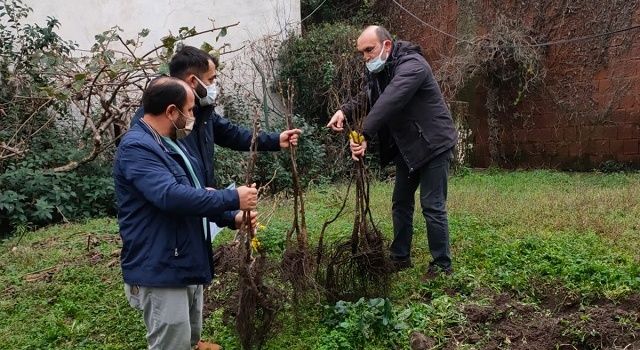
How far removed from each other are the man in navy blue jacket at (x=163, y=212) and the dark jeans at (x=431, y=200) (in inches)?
72.5

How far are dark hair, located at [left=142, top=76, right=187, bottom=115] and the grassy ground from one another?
1463 millimetres

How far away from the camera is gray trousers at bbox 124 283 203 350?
2.71m

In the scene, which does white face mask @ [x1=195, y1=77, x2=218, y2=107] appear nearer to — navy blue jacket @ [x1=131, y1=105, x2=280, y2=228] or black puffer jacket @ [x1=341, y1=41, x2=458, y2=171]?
navy blue jacket @ [x1=131, y1=105, x2=280, y2=228]

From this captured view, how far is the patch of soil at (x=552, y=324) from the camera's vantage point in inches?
126

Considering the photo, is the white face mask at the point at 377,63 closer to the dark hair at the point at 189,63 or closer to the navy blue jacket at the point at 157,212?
the dark hair at the point at 189,63

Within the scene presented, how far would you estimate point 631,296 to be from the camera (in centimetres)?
362

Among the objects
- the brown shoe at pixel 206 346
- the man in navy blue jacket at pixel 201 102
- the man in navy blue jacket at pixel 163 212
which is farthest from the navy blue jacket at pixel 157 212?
the brown shoe at pixel 206 346

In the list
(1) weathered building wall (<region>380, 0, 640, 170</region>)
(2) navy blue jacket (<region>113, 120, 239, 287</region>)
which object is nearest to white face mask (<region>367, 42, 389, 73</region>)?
(2) navy blue jacket (<region>113, 120, 239, 287</region>)

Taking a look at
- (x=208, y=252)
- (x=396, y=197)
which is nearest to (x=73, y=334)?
(x=208, y=252)

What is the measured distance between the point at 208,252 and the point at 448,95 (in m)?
8.33

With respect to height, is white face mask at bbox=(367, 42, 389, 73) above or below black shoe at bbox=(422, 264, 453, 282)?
above

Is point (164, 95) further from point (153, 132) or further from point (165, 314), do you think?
point (165, 314)

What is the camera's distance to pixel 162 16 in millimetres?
10984

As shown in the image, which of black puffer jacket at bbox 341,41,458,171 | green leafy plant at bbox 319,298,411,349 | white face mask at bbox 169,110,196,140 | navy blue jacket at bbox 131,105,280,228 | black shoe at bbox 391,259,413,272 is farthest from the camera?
black shoe at bbox 391,259,413,272
